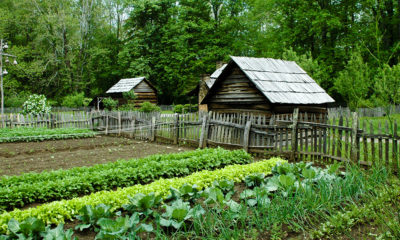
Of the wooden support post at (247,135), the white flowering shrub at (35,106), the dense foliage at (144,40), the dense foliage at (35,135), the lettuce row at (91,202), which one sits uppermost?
the dense foliage at (144,40)

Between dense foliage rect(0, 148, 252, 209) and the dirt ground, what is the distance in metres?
2.49

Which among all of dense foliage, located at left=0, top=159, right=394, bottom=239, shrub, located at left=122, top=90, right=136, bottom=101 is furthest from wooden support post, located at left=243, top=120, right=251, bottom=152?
shrub, located at left=122, top=90, right=136, bottom=101

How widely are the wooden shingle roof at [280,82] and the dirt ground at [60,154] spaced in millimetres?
4392

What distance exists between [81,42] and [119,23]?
1216 cm

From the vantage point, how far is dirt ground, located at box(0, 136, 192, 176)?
1031 cm

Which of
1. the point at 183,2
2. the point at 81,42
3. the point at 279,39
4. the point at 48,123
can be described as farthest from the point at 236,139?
the point at 81,42

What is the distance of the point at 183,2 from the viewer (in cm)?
4869

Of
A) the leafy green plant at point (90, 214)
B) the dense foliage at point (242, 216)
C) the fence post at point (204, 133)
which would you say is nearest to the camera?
the dense foliage at point (242, 216)

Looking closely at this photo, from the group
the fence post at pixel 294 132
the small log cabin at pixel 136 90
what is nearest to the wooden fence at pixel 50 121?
the small log cabin at pixel 136 90

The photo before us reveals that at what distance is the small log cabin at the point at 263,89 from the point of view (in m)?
13.2

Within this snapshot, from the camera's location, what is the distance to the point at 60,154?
12641mm

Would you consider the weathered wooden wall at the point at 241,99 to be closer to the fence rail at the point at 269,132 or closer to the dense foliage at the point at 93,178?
the fence rail at the point at 269,132

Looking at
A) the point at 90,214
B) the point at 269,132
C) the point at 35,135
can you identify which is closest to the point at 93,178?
the point at 90,214

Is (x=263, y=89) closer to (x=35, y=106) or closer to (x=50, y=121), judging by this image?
(x=50, y=121)
